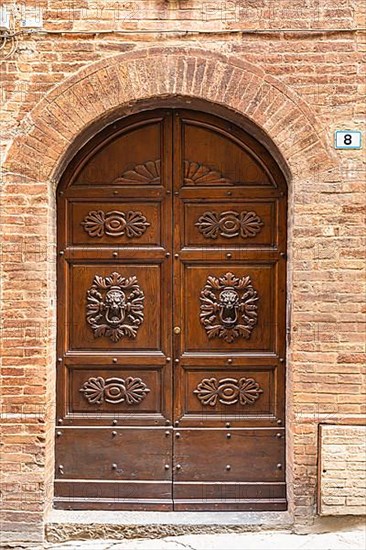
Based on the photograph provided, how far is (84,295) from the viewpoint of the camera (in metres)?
5.27

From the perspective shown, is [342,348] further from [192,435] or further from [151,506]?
[151,506]

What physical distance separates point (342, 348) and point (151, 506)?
1728 millimetres

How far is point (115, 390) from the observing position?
5266 mm

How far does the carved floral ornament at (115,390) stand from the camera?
5.26 m

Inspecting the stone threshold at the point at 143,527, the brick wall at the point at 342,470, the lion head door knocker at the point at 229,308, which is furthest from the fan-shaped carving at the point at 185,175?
the stone threshold at the point at 143,527

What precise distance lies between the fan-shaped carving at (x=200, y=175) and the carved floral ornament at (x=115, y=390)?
1455 millimetres

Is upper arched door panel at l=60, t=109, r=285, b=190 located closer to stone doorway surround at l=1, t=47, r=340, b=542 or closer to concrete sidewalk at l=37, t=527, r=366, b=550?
stone doorway surround at l=1, t=47, r=340, b=542

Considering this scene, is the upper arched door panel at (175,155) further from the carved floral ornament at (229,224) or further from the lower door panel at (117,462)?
the lower door panel at (117,462)

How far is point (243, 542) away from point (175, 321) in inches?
61.0

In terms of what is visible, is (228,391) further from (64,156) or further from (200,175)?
(64,156)

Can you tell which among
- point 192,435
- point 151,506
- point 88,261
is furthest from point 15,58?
point 151,506

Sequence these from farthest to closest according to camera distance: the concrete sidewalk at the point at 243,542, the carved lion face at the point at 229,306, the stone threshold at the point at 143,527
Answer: the carved lion face at the point at 229,306 → the stone threshold at the point at 143,527 → the concrete sidewalk at the point at 243,542

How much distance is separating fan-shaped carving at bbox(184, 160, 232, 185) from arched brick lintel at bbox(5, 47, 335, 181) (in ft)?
1.50

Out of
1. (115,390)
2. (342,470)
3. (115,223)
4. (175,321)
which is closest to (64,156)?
(115,223)
